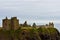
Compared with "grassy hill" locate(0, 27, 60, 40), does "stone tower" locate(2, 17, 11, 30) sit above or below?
above

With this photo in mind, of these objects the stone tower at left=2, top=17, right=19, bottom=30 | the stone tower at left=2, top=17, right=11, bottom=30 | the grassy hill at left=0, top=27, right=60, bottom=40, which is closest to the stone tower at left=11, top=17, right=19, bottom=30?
the stone tower at left=2, top=17, right=19, bottom=30

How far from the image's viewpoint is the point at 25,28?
118625 millimetres

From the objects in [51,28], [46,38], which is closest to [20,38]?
[46,38]

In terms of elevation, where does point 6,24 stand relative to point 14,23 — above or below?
below

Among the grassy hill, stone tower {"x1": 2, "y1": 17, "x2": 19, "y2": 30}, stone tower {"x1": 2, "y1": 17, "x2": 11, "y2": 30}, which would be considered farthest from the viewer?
stone tower {"x1": 2, "y1": 17, "x2": 19, "y2": 30}

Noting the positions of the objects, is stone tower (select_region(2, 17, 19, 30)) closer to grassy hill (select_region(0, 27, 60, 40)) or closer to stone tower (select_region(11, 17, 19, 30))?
stone tower (select_region(11, 17, 19, 30))

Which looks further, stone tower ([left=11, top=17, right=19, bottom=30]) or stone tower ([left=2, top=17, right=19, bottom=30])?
stone tower ([left=11, top=17, right=19, bottom=30])

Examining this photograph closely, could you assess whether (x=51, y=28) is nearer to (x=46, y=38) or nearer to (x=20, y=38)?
(x=46, y=38)

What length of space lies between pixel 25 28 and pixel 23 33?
6460mm

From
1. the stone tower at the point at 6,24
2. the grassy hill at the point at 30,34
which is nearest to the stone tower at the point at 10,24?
the stone tower at the point at 6,24

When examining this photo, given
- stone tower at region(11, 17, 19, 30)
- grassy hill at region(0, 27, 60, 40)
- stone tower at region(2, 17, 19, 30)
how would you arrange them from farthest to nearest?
stone tower at region(11, 17, 19, 30), stone tower at region(2, 17, 19, 30), grassy hill at region(0, 27, 60, 40)

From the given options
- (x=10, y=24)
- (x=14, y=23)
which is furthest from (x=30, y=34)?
(x=10, y=24)

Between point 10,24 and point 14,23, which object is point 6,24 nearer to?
point 10,24

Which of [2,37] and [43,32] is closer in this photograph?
[2,37]
